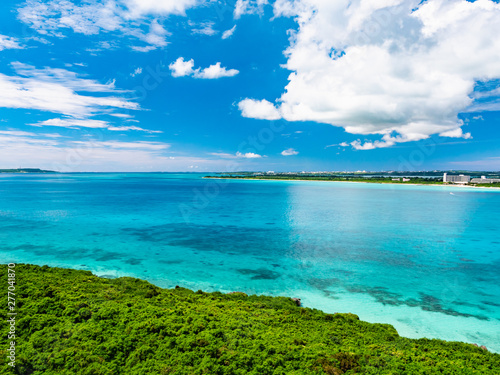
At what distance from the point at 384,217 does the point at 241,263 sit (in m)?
34.5

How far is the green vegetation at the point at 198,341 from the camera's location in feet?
27.5

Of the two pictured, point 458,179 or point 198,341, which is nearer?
point 198,341

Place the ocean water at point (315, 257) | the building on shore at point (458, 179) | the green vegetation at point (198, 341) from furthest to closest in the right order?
the building on shore at point (458, 179)
the ocean water at point (315, 257)
the green vegetation at point (198, 341)

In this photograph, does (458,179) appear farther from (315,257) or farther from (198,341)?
(198,341)

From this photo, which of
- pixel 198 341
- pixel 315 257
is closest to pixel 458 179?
pixel 315 257

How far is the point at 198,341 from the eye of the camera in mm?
9383

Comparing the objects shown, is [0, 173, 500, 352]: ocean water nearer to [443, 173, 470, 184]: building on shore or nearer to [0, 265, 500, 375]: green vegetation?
[0, 265, 500, 375]: green vegetation

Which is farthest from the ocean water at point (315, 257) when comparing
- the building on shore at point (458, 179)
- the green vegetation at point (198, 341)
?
the building on shore at point (458, 179)

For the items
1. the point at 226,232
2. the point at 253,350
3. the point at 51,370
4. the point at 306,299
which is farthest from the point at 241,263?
the point at 51,370

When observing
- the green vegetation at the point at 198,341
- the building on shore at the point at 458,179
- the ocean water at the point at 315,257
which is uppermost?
the building on shore at the point at 458,179

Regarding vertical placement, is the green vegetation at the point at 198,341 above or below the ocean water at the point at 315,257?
above

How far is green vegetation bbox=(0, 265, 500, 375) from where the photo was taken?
8391mm

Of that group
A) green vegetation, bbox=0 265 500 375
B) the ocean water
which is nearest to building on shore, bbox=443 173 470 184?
the ocean water

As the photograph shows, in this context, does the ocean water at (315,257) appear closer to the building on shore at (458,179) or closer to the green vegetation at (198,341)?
the green vegetation at (198,341)
